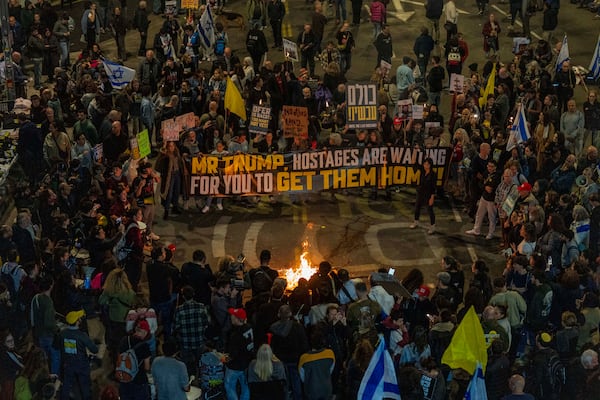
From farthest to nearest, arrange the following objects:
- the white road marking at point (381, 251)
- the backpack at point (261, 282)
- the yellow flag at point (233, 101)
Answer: the yellow flag at point (233, 101) < the white road marking at point (381, 251) < the backpack at point (261, 282)

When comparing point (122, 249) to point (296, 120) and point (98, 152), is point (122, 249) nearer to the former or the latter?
point (98, 152)

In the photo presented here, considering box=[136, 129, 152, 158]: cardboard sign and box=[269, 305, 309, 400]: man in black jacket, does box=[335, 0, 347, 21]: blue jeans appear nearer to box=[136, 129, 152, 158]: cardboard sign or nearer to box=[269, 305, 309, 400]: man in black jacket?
box=[136, 129, 152, 158]: cardboard sign

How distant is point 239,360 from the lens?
588 inches

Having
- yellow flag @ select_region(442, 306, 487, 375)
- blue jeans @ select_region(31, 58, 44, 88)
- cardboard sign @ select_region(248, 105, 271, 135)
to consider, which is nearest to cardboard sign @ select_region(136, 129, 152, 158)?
cardboard sign @ select_region(248, 105, 271, 135)

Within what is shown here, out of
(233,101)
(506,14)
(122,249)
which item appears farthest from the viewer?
(506,14)

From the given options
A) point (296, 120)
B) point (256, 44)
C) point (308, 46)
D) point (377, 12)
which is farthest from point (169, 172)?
point (377, 12)

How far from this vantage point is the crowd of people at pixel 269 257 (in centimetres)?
1502

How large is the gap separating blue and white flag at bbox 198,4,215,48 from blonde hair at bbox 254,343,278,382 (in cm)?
1603

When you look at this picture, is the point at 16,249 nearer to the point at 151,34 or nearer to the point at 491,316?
the point at 491,316

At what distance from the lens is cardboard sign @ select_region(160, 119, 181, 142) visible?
2230cm

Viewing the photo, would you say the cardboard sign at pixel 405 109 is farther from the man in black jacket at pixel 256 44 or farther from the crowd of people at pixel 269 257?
the man in black jacket at pixel 256 44

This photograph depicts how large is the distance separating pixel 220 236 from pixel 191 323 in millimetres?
6311

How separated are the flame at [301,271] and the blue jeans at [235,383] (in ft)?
16.0

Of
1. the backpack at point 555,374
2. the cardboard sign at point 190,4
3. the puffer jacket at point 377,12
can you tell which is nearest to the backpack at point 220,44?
the cardboard sign at point 190,4
